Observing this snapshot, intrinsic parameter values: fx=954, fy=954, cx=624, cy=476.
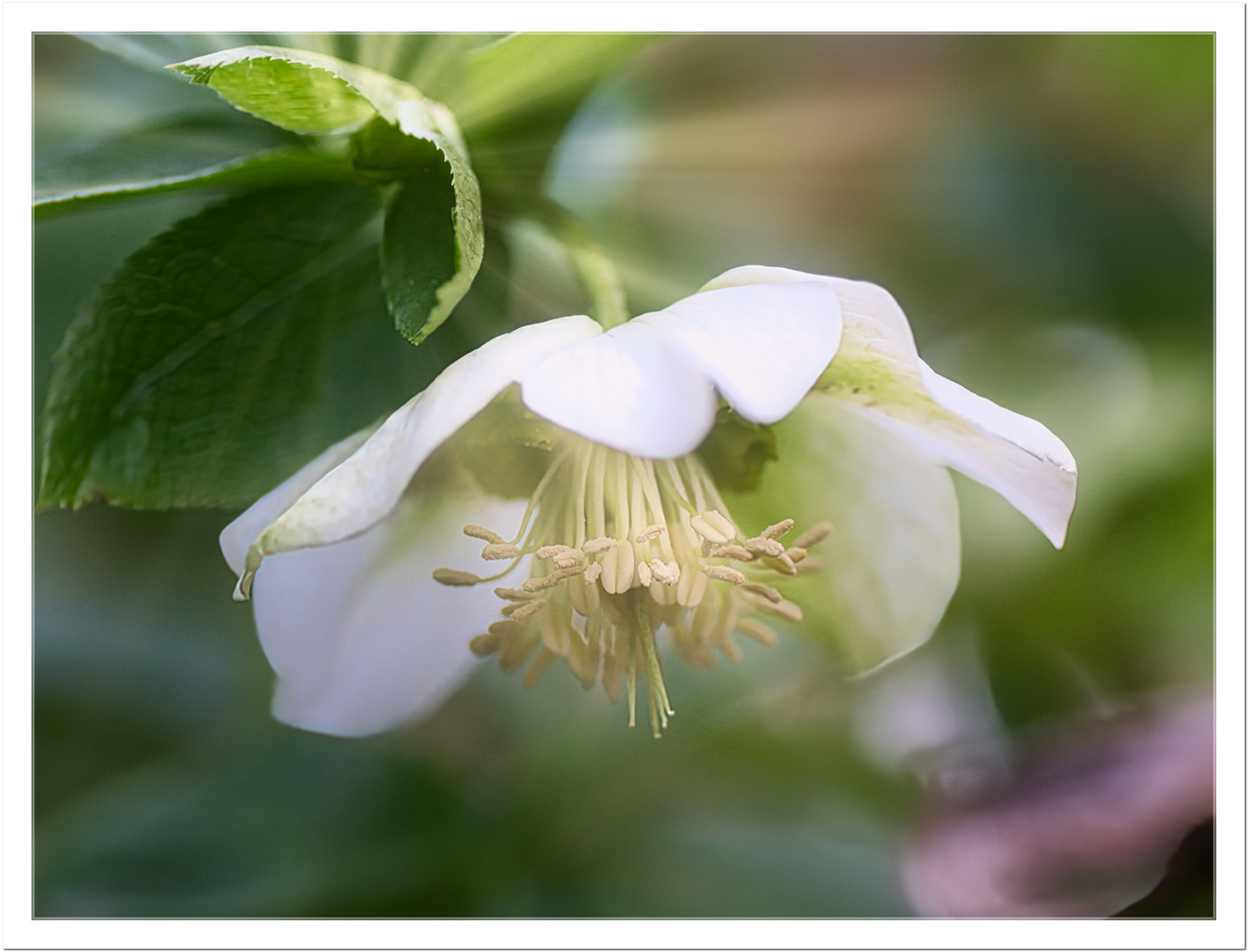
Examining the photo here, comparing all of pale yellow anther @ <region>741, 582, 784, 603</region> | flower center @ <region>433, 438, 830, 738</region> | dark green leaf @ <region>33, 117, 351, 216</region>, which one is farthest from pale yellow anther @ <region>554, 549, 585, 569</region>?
dark green leaf @ <region>33, 117, 351, 216</region>

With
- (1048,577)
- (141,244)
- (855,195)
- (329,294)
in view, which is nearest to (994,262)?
(855,195)

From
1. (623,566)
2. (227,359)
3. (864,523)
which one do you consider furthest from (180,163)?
(864,523)

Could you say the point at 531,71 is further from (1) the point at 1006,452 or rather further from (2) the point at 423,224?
(1) the point at 1006,452

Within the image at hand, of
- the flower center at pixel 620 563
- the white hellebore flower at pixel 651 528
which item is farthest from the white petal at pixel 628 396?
the flower center at pixel 620 563

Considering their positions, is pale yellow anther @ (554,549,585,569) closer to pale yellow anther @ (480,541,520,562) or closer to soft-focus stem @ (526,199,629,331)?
pale yellow anther @ (480,541,520,562)

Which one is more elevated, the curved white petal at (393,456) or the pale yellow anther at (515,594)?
the curved white petal at (393,456)

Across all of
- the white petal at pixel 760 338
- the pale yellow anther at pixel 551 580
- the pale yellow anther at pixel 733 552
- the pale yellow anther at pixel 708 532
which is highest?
the white petal at pixel 760 338

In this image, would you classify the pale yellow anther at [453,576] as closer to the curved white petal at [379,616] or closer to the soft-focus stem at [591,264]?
the curved white petal at [379,616]
